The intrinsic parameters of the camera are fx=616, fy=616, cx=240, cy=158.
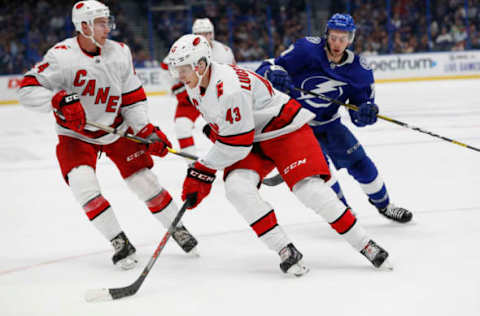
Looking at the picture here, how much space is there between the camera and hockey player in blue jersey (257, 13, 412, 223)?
3363 millimetres

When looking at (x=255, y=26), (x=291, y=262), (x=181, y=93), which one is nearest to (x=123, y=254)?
(x=291, y=262)

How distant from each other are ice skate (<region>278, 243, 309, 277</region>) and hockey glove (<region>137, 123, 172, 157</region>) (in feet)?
2.78

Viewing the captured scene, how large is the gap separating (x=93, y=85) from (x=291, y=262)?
1327 mm

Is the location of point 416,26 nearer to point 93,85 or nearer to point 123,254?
point 93,85

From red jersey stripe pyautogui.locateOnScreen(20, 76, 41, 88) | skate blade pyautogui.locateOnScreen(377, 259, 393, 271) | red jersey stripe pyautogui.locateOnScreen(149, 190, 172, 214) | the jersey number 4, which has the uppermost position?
red jersey stripe pyautogui.locateOnScreen(20, 76, 41, 88)

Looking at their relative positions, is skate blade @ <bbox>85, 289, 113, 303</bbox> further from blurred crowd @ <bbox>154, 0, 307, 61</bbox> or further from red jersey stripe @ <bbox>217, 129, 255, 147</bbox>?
blurred crowd @ <bbox>154, 0, 307, 61</bbox>

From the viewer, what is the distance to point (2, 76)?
12453mm

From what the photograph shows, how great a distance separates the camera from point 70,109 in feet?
9.49

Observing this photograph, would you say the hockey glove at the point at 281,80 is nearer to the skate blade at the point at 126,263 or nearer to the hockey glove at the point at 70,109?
the hockey glove at the point at 70,109

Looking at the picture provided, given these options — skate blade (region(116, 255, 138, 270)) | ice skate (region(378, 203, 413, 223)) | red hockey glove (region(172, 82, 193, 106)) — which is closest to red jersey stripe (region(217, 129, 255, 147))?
skate blade (region(116, 255, 138, 270))

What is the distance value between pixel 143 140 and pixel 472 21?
37.4ft

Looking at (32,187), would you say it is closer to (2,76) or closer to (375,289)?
(375,289)

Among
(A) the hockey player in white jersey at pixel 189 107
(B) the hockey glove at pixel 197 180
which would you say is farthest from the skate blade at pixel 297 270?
(A) the hockey player in white jersey at pixel 189 107

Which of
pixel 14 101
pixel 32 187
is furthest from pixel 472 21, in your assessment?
pixel 32 187
